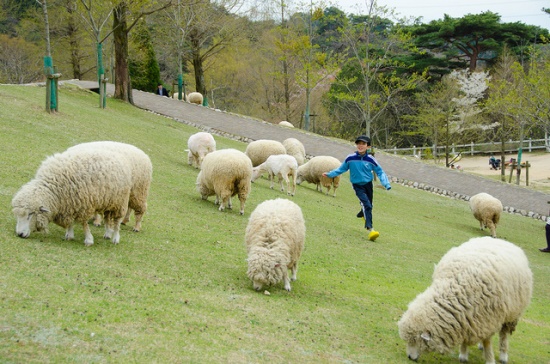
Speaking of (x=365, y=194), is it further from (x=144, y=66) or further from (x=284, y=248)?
(x=144, y=66)

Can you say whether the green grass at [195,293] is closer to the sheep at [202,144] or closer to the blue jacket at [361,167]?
the blue jacket at [361,167]

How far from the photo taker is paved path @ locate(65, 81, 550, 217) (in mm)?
30438

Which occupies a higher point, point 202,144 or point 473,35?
point 473,35

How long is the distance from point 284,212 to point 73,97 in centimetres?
2411

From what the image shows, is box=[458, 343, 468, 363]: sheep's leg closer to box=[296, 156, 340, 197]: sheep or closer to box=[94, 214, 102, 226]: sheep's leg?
box=[94, 214, 102, 226]: sheep's leg

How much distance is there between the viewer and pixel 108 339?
6160 millimetres

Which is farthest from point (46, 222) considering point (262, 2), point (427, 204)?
point (262, 2)

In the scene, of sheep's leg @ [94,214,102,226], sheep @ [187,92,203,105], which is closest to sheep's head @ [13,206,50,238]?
sheep's leg @ [94,214,102,226]

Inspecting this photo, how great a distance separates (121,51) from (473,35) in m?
33.9

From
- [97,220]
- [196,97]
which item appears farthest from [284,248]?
[196,97]

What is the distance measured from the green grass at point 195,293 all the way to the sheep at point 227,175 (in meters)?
0.53

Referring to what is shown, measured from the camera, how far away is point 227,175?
14.3m

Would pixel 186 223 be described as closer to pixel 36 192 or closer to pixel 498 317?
pixel 36 192

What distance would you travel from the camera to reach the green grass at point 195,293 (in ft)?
20.6
